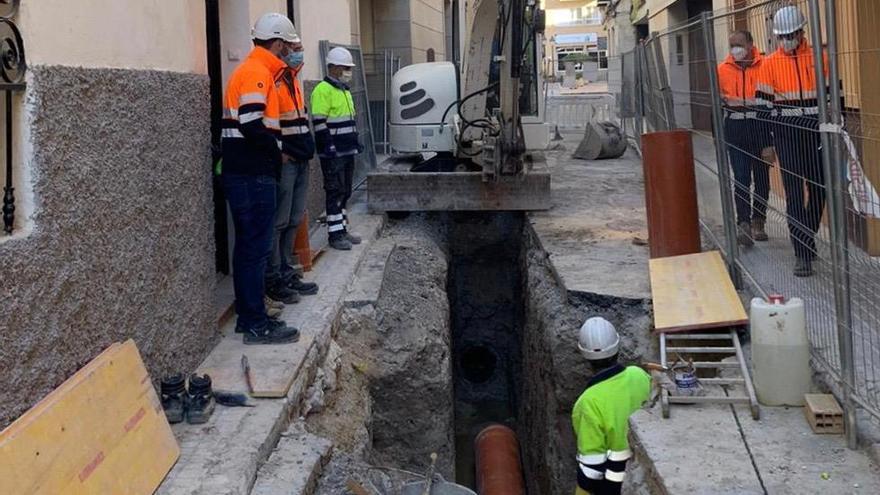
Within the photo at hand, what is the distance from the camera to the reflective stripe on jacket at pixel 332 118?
27.4 feet

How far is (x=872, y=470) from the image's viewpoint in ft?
13.2

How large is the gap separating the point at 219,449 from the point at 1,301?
1.33 meters

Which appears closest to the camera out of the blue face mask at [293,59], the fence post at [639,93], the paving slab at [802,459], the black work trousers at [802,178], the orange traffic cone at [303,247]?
the paving slab at [802,459]

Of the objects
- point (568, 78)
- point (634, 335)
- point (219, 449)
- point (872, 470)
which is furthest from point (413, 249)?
point (568, 78)

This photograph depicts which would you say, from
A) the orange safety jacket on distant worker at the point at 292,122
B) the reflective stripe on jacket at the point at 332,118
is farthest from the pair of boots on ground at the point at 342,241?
the orange safety jacket on distant worker at the point at 292,122

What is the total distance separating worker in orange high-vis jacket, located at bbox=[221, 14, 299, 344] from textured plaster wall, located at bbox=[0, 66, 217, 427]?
0.56 feet

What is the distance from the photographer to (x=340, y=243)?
28.2 ft

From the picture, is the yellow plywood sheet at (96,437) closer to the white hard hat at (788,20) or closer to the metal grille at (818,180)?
the metal grille at (818,180)

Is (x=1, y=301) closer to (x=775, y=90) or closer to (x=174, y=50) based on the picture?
(x=174, y=50)

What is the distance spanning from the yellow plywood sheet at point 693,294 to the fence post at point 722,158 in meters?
0.10

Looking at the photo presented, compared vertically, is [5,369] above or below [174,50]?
below

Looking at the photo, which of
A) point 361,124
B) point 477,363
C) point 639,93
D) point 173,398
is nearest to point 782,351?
point 173,398

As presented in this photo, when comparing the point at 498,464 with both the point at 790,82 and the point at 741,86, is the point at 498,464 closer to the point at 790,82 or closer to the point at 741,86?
the point at 741,86

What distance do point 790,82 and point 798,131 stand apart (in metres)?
0.36
